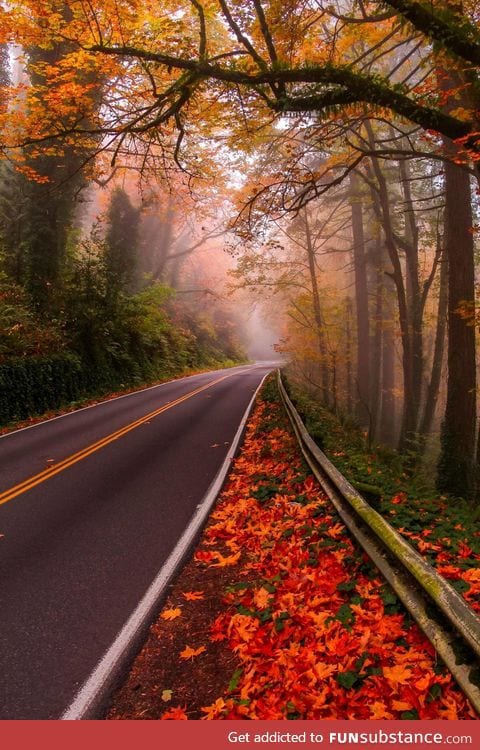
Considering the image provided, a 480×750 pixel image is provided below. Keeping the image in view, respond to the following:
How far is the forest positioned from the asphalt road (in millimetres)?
4216

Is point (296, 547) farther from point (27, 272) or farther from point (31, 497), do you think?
point (27, 272)

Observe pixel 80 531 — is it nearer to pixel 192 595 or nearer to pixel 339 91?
pixel 192 595

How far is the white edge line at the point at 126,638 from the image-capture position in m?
3.46

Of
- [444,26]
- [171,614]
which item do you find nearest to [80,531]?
[171,614]

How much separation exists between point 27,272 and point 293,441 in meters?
14.1

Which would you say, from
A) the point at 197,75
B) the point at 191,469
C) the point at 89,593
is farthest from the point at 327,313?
the point at 89,593

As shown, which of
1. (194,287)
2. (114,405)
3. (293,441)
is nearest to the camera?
(293,441)

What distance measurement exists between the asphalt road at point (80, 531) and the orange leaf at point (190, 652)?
26.3 inches

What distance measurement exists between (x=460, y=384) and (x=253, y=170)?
1333 centimetres

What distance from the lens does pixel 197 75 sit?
6.45 meters

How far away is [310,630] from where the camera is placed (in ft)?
13.4

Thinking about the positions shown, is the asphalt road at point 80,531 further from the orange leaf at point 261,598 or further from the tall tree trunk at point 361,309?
the tall tree trunk at point 361,309

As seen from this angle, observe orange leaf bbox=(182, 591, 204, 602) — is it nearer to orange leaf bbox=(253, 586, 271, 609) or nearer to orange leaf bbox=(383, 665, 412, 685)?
orange leaf bbox=(253, 586, 271, 609)

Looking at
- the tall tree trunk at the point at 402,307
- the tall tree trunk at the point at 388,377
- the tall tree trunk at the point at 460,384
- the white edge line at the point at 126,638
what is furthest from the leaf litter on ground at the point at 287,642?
the tall tree trunk at the point at 388,377
